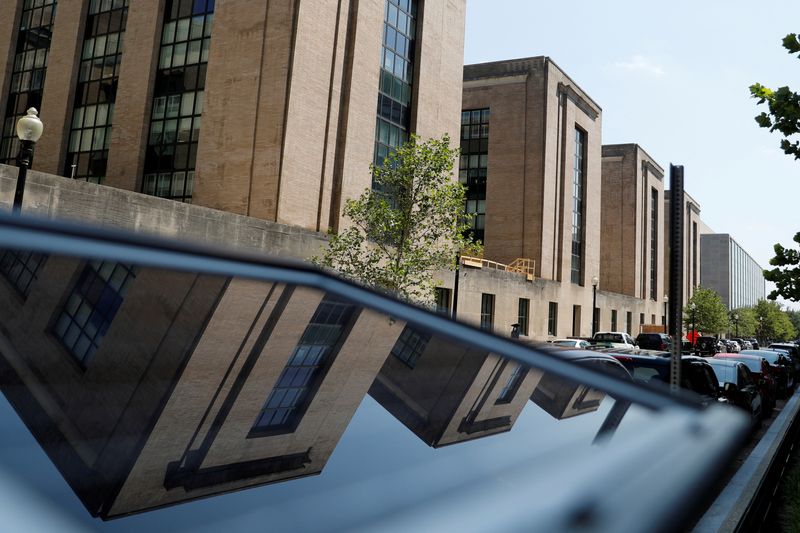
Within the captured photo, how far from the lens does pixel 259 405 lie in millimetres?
1088

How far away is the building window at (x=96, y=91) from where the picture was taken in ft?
101

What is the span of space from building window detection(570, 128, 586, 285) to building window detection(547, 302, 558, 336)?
18.1 feet

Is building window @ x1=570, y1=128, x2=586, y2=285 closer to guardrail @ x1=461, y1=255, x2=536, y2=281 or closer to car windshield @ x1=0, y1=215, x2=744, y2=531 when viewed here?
guardrail @ x1=461, y1=255, x2=536, y2=281

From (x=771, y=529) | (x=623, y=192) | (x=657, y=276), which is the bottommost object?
(x=771, y=529)

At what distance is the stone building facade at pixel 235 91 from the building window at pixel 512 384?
2340cm

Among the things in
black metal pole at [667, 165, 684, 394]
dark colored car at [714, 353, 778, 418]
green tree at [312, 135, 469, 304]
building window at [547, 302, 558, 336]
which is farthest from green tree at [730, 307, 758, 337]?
black metal pole at [667, 165, 684, 394]

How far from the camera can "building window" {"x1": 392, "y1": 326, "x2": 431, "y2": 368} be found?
57.1 inches

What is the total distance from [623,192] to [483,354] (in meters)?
68.2

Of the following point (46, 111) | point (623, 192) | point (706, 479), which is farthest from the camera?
point (623, 192)

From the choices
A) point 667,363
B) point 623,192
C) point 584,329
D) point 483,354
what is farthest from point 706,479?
point 623,192

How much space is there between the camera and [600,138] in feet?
175

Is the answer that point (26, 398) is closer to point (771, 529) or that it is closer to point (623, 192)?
point (771, 529)

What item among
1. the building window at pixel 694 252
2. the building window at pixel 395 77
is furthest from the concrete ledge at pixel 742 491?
the building window at pixel 694 252

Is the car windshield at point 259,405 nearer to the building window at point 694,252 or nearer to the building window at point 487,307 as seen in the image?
the building window at point 487,307
